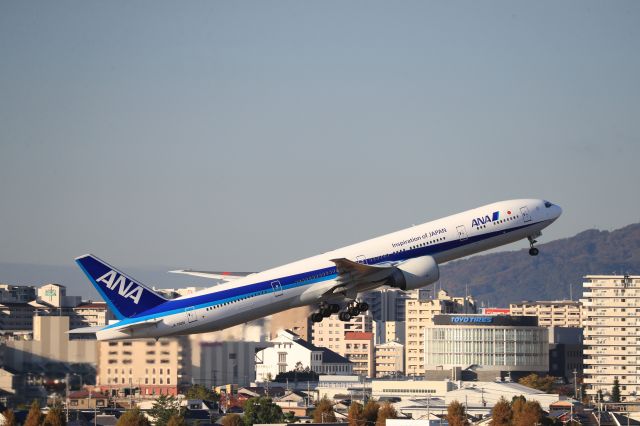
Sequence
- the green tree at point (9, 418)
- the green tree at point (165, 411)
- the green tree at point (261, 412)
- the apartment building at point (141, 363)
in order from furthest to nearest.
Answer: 1. the green tree at point (261, 412)
2. the green tree at point (165, 411)
3. the green tree at point (9, 418)
4. the apartment building at point (141, 363)

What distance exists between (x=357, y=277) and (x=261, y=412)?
54546 millimetres

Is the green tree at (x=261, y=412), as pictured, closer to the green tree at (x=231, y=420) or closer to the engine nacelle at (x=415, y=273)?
the green tree at (x=231, y=420)

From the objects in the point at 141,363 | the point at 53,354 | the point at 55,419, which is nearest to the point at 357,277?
the point at 141,363

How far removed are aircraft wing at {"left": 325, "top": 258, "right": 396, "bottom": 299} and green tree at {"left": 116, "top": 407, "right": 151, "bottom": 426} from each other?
2914 cm

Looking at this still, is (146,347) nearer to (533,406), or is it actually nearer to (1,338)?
(1,338)

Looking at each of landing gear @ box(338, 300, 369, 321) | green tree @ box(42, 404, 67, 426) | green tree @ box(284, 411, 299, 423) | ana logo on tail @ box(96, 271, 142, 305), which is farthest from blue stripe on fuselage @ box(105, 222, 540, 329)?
green tree @ box(284, 411, 299, 423)

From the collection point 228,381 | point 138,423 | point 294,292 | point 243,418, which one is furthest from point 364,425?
point 294,292

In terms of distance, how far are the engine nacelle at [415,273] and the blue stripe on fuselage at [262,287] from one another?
573 mm

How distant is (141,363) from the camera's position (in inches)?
3346

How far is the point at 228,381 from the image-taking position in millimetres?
91000

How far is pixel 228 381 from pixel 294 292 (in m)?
10.8

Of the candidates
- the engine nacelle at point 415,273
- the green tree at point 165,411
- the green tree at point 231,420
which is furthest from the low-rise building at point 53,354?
the green tree at point 231,420

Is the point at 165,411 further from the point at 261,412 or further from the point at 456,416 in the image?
the point at 456,416

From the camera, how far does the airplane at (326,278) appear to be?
7969cm
